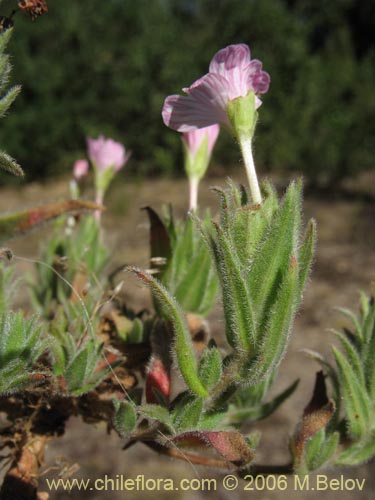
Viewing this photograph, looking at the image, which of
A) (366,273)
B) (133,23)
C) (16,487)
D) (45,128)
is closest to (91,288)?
(16,487)

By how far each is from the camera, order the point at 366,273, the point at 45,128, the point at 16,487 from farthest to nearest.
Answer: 1. the point at 45,128
2. the point at 366,273
3. the point at 16,487

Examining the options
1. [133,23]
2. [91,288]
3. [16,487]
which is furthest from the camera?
[133,23]

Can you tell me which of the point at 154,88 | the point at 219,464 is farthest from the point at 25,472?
the point at 154,88

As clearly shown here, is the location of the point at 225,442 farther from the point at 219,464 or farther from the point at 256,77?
the point at 256,77

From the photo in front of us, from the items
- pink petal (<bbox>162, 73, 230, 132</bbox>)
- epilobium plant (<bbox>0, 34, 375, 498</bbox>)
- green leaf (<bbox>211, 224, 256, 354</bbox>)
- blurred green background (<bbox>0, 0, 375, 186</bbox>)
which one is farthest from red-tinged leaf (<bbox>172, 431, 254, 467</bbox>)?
blurred green background (<bbox>0, 0, 375, 186</bbox>)

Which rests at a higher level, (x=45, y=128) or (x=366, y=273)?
(x=45, y=128)

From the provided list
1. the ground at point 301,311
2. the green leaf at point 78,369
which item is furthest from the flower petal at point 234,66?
the ground at point 301,311

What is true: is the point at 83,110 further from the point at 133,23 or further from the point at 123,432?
the point at 123,432
